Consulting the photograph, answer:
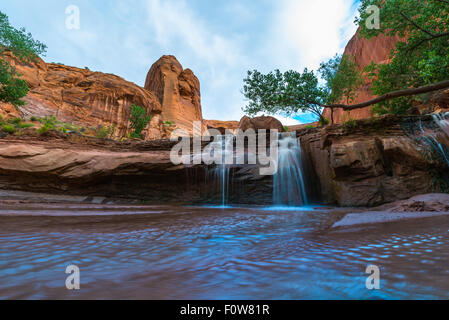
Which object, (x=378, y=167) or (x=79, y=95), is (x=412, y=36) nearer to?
(x=378, y=167)

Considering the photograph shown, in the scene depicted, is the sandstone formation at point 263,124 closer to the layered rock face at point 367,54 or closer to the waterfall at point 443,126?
the waterfall at point 443,126

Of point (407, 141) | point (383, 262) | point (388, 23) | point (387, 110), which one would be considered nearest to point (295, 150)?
point (407, 141)

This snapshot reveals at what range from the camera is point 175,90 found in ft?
136

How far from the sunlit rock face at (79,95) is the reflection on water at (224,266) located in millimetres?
28082

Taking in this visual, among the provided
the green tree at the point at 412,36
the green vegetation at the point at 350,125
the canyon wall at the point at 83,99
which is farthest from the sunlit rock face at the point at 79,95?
the green tree at the point at 412,36

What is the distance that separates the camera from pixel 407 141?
25.4 feet

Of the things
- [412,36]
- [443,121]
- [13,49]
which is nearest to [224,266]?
[443,121]

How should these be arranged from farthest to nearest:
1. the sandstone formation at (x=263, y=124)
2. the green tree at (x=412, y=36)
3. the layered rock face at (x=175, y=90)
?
1. the layered rock face at (x=175, y=90)
2. the sandstone formation at (x=263, y=124)
3. the green tree at (x=412, y=36)

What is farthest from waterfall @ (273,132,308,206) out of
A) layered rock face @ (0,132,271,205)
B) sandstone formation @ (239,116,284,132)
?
sandstone formation @ (239,116,284,132)

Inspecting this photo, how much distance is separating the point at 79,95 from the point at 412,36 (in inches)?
1256

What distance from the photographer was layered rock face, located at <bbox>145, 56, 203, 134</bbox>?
39.9m

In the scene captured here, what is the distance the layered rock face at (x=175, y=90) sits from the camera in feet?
131

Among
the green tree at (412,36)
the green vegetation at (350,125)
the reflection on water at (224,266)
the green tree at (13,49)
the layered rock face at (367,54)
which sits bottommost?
the reflection on water at (224,266)
